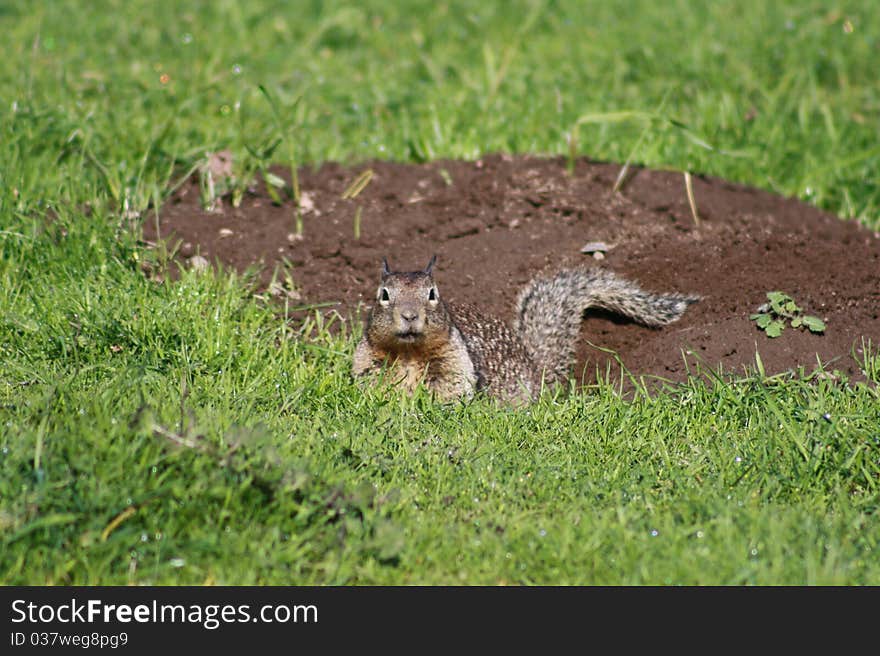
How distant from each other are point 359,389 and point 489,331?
884mm

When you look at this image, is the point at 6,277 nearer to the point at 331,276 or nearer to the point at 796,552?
the point at 331,276

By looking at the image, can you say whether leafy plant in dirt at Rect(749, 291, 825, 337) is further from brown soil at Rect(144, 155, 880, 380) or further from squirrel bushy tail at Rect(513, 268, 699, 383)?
squirrel bushy tail at Rect(513, 268, 699, 383)

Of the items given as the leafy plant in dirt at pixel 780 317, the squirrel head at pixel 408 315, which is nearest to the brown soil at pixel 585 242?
the leafy plant in dirt at pixel 780 317

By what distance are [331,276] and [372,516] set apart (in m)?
2.64

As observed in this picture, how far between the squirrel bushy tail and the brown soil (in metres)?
0.13

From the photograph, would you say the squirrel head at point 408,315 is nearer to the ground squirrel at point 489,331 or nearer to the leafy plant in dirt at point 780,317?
the ground squirrel at point 489,331

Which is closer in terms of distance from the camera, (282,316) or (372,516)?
(372,516)

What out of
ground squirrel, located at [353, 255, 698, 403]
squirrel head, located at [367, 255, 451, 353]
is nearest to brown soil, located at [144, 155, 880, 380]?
ground squirrel, located at [353, 255, 698, 403]

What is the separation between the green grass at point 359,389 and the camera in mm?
3641

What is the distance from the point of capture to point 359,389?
5102 millimetres

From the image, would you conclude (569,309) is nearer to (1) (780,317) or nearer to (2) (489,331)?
(2) (489,331)

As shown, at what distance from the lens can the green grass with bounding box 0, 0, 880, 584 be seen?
364 cm

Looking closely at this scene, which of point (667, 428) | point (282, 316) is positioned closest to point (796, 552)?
point (667, 428)

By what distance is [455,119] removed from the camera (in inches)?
307
